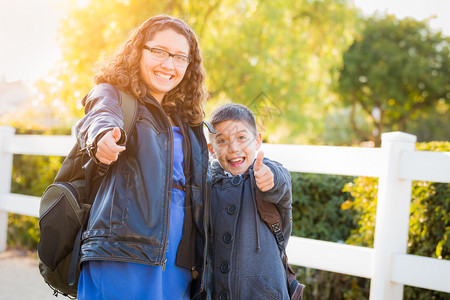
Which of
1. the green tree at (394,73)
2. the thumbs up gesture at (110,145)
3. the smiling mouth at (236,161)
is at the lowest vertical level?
the smiling mouth at (236,161)

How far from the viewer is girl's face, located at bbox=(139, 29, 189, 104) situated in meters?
1.96

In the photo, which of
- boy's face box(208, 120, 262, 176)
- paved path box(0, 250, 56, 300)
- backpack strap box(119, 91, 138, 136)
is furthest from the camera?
paved path box(0, 250, 56, 300)

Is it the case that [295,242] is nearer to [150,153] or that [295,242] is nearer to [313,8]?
[150,153]

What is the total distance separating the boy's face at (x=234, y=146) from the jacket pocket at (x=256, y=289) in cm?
50

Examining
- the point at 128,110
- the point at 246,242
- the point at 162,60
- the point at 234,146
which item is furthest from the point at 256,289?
the point at 162,60

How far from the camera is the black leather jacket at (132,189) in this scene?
166 centimetres

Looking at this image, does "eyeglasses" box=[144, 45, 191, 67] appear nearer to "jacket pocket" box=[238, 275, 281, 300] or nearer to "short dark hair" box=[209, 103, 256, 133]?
"short dark hair" box=[209, 103, 256, 133]

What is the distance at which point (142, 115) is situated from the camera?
1835 millimetres

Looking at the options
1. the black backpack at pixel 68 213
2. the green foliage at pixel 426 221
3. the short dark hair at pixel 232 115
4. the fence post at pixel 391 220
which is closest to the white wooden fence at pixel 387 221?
the fence post at pixel 391 220

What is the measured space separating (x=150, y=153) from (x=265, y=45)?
14.0 meters

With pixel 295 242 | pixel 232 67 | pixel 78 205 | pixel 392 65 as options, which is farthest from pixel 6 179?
pixel 392 65

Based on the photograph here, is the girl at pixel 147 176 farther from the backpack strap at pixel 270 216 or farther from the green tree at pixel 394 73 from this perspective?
the green tree at pixel 394 73

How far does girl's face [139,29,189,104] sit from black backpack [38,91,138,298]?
159 millimetres

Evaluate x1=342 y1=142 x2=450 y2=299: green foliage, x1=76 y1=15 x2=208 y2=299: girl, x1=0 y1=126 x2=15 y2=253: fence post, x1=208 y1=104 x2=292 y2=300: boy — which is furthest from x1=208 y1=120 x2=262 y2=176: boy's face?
x1=0 y1=126 x2=15 y2=253: fence post
